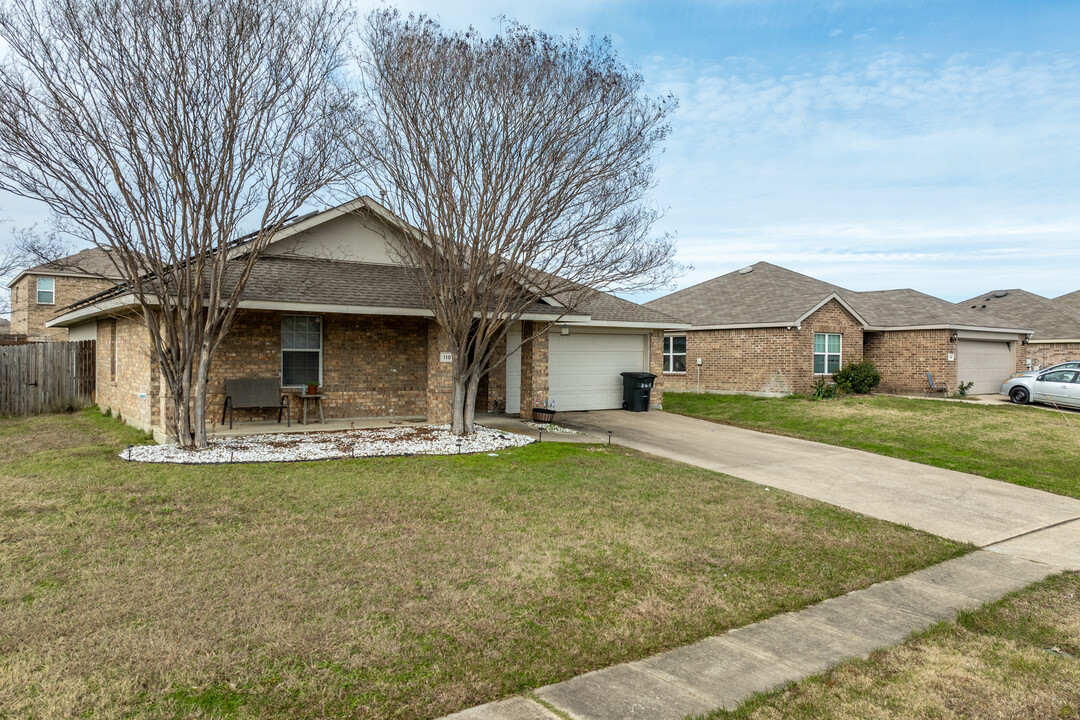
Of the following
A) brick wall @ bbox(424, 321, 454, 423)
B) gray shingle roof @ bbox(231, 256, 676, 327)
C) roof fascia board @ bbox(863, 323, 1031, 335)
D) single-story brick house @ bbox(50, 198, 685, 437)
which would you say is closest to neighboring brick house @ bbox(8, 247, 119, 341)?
single-story brick house @ bbox(50, 198, 685, 437)

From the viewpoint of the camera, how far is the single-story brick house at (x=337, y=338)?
497 inches

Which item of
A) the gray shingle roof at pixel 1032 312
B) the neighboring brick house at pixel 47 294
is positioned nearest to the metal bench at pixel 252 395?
the neighboring brick house at pixel 47 294

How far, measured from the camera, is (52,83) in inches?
369

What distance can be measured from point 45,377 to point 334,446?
11.0 metres

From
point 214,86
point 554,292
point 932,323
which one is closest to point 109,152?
point 214,86

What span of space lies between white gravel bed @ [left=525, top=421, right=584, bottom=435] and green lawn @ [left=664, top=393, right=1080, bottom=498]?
506 centimetres

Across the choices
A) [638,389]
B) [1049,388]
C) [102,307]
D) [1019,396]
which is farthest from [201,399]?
[1019,396]

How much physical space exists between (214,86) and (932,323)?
2370 cm

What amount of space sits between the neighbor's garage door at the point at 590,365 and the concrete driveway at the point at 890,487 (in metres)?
2.54

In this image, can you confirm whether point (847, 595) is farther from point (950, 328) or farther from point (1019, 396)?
point (950, 328)

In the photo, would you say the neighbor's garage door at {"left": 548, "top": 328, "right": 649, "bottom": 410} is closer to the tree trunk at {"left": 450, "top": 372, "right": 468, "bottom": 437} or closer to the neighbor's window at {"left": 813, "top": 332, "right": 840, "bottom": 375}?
the tree trunk at {"left": 450, "top": 372, "right": 468, "bottom": 437}

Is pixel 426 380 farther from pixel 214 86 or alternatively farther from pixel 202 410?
pixel 214 86

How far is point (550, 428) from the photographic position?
1412 cm

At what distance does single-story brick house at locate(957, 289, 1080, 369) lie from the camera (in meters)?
28.8
